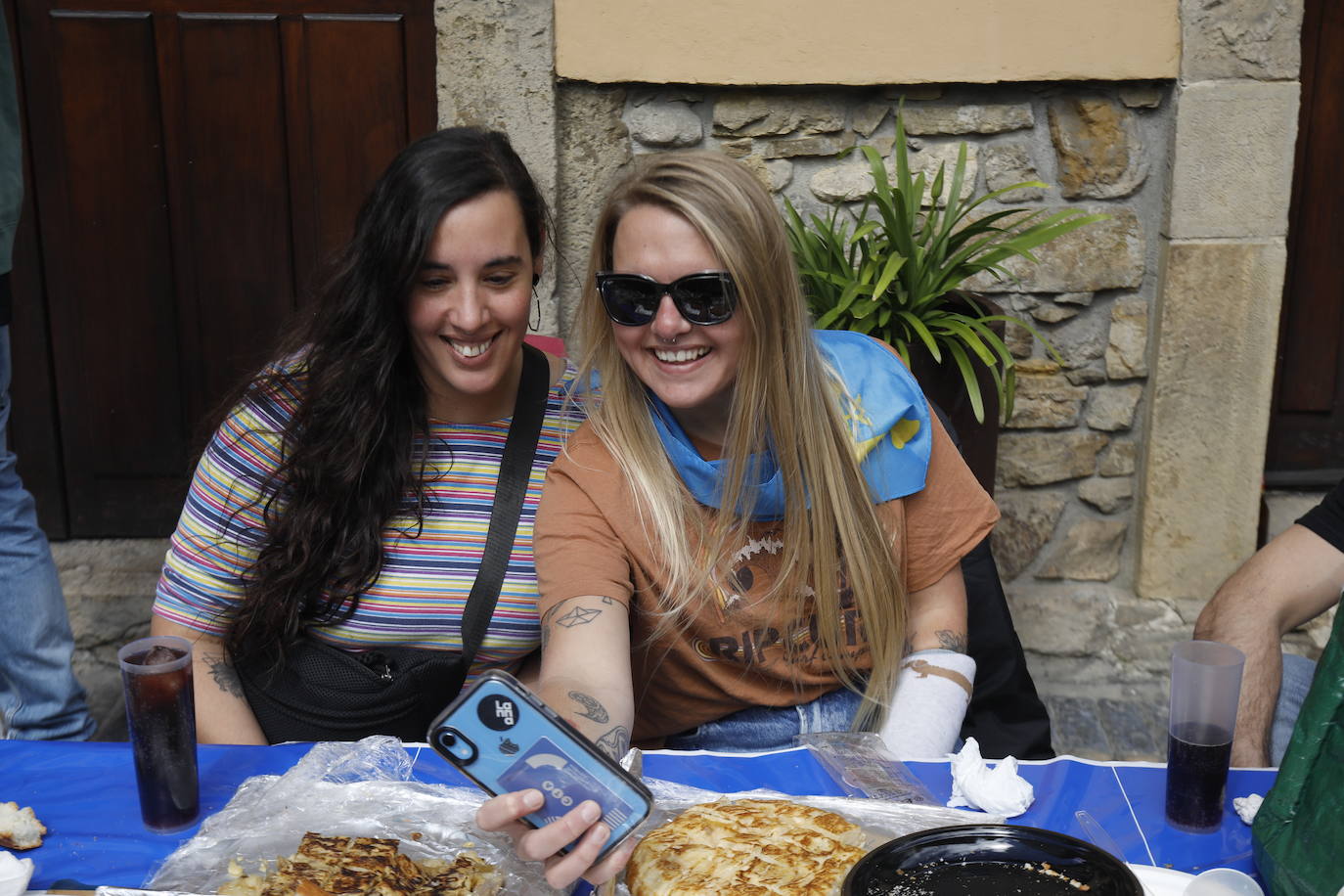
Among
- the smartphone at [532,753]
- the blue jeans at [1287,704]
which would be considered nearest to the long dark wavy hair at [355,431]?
the smartphone at [532,753]

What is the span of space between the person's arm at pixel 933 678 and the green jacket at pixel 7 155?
1.93m

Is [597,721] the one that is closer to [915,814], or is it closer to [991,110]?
[915,814]

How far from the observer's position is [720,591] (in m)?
1.86

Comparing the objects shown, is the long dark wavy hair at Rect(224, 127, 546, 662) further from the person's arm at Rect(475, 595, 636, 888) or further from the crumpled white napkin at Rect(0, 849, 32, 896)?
the crumpled white napkin at Rect(0, 849, 32, 896)

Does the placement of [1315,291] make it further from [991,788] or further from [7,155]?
[7,155]

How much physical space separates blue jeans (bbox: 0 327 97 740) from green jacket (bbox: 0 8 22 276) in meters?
0.19

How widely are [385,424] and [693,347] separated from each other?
0.53 m

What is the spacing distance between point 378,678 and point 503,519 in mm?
303

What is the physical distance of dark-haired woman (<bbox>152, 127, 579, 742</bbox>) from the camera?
1.96 m

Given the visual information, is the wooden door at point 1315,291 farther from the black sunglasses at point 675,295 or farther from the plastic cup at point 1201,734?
the plastic cup at point 1201,734

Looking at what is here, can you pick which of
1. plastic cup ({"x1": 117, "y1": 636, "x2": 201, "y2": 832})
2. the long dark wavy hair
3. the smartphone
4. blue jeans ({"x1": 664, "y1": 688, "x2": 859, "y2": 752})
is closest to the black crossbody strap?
the long dark wavy hair

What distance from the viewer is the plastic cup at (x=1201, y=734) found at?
53.7 inches

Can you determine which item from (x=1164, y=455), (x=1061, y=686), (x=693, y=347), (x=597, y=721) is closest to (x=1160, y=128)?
(x=1164, y=455)

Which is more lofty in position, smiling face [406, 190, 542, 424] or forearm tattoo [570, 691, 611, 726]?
smiling face [406, 190, 542, 424]
